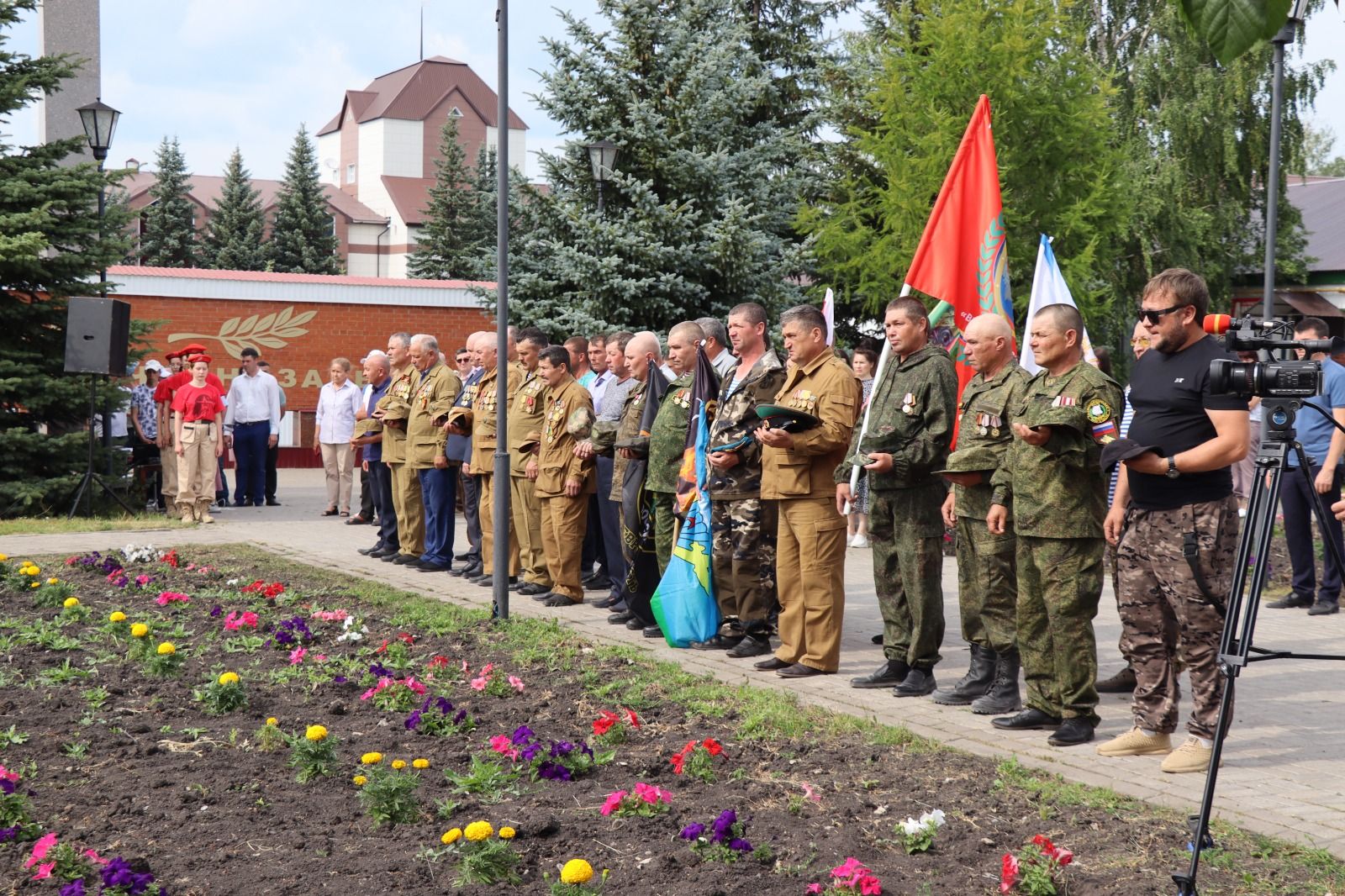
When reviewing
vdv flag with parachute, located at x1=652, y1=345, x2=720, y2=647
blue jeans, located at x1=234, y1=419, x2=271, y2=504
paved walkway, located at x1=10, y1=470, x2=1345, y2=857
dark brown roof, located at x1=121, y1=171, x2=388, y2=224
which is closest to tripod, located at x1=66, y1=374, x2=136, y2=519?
blue jeans, located at x1=234, y1=419, x2=271, y2=504

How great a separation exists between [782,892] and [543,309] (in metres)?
14.6

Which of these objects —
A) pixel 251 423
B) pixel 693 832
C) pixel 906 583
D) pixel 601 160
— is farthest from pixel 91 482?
pixel 693 832

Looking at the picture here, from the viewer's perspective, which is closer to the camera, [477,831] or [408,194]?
[477,831]

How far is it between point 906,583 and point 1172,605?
5.91 ft

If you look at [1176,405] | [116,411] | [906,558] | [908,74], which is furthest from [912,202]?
[1176,405]

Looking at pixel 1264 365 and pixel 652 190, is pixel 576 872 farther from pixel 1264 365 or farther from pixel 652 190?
pixel 652 190

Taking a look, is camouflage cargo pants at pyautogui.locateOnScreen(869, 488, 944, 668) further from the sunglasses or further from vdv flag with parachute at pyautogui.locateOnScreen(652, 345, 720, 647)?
the sunglasses

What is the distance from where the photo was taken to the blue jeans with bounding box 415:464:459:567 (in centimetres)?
1172

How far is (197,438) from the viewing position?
596 inches

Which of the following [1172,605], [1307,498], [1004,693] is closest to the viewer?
[1172,605]

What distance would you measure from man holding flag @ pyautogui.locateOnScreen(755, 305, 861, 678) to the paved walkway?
25 cm

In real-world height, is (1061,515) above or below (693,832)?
above

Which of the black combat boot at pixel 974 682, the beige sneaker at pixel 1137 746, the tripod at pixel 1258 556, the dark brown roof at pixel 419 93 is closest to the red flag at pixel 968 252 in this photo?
the black combat boot at pixel 974 682

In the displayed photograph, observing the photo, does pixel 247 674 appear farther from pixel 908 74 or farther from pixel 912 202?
pixel 908 74
